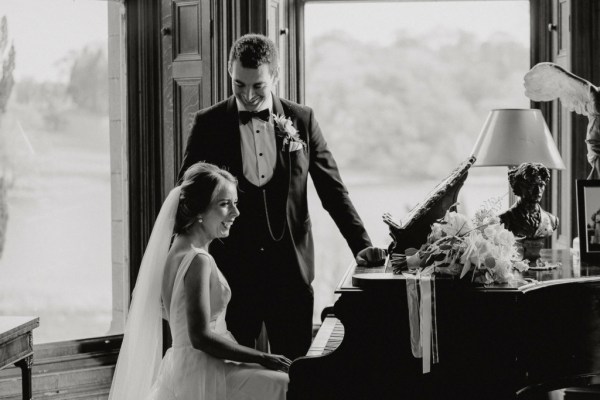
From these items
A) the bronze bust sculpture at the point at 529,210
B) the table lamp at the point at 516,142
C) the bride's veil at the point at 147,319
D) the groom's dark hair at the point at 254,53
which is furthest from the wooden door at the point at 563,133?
the bride's veil at the point at 147,319

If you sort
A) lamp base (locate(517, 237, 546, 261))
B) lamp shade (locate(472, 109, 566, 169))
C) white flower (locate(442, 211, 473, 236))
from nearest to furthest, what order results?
white flower (locate(442, 211, 473, 236)), lamp base (locate(517, 237, 546, 261)), lamp shade (locate(472, 109, 566, 169))

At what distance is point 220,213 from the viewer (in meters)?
2.88

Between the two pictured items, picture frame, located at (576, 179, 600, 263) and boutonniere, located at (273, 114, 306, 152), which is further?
boutonniere, located at (273, 114, 306, 152)

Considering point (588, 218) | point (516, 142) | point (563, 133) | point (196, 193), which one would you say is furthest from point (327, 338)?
point (563, 133)

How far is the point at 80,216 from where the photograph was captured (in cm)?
469

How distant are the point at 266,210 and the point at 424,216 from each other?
0.82 m

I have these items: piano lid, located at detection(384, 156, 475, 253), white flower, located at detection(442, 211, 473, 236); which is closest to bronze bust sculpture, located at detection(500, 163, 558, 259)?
piano lid, located at detection(384, 156, 475, 253)

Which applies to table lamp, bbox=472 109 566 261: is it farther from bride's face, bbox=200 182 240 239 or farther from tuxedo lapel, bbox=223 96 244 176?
bride's face, bbox=200 182 240 239

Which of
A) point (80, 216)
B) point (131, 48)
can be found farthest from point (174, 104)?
point (80, 216)

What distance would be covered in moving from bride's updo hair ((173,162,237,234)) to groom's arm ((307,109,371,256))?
64 cm

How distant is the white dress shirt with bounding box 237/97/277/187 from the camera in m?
3.36

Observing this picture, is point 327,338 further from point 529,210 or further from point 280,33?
point 280,33

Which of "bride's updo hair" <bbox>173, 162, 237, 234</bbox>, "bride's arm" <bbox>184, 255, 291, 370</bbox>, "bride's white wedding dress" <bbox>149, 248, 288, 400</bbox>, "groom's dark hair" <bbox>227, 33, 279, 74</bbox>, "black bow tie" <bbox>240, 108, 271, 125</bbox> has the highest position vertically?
"groom's dark hair" <bbox>227, 33, 279, 74</bbox>

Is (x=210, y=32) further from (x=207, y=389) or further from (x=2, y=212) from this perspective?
(x=207, y=389)
